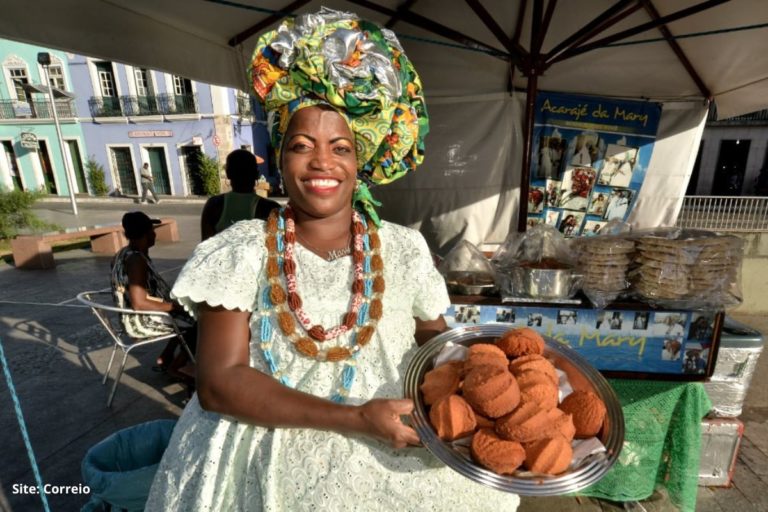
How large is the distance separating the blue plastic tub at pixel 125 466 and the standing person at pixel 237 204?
1.75 meters

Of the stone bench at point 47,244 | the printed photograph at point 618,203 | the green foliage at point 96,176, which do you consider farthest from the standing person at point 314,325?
the green foliage at point 96,176

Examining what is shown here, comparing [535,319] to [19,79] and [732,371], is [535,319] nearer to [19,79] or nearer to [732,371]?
→ [732,371]

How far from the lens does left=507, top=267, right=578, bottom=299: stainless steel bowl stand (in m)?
2.27

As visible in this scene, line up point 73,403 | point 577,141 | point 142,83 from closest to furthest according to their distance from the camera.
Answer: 1. point 73,403
2. point 577,141
3. point 142,83

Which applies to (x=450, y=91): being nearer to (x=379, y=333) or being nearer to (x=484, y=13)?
(x=484, y=13)

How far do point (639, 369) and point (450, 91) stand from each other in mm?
2953

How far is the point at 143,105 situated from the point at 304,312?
26340mm

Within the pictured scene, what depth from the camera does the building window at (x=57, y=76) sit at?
74.5ft

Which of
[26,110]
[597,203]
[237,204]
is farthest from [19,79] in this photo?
[597,203]

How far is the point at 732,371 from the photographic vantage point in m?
2.56

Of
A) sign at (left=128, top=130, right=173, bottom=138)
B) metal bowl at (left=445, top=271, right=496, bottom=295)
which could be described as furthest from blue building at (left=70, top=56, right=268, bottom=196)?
metal bowl at (left=445, top=271, right=496, bottom=295)

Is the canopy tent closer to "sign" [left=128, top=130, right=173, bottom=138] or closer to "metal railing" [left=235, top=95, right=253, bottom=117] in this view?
"metal railing" [left=235, top=95, right=253, bottom=117]

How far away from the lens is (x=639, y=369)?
2.36 metres

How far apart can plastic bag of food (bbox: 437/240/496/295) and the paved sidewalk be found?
54.8 inches
